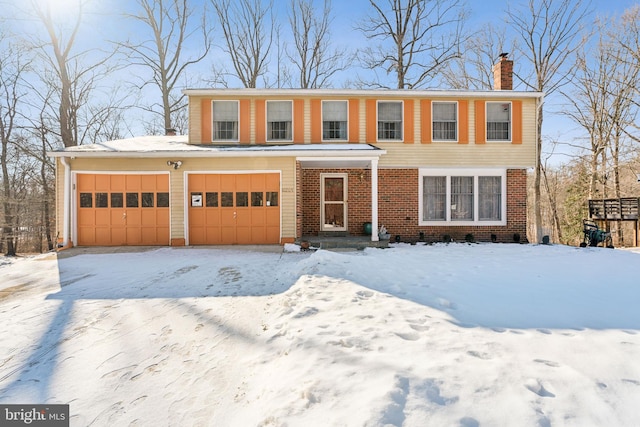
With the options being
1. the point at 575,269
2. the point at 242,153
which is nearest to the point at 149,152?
the point at 242,153

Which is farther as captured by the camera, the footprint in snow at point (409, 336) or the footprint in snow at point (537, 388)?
the footprint in snow at point (409, 336)

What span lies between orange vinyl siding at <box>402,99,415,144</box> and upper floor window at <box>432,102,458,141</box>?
0.82 metres

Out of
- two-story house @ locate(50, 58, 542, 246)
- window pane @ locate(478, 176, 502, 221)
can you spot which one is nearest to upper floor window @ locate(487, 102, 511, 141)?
two-story house @ locate(50, 58, 542, 246)

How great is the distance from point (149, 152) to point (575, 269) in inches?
450

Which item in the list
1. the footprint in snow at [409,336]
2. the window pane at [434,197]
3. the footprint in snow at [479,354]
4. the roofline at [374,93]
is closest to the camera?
the footprint in snow at [479,354]

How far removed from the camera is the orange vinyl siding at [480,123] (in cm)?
1101

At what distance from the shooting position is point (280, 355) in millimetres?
3020

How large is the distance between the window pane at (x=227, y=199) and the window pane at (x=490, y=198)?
8.89m

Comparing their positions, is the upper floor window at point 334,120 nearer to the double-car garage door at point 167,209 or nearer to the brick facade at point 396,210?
the brick facade at point 396,210

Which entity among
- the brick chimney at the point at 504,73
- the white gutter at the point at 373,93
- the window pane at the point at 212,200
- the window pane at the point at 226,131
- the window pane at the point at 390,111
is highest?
the brick chimney at the point at 504,73

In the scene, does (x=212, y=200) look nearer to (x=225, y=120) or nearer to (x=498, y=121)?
(x=225, y=120)

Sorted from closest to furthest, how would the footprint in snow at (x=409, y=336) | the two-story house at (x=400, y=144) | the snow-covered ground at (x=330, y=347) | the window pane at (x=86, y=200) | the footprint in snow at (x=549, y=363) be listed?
the snow-covered ground at (x=330, y=347) → the footprint in snow at (x=549, y=363) → the footprint in snow at (x=409, y=336) → the window pane at (x=86, y=200) → the two-story house at (x=400, y=144)

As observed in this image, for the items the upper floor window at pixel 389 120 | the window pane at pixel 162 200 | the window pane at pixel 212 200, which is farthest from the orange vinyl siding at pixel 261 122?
the upper floor window at pixel 389 120

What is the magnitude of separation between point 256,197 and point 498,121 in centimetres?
913
